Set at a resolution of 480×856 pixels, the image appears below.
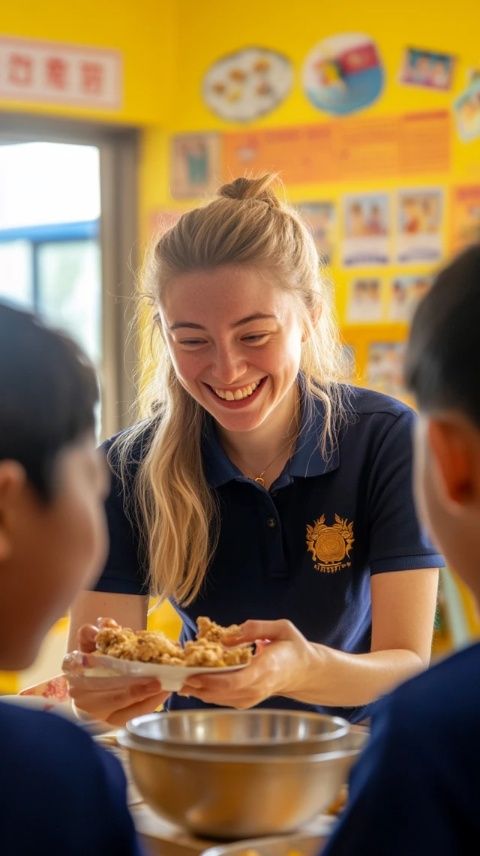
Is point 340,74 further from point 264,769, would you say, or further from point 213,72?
Answer: point 264,769

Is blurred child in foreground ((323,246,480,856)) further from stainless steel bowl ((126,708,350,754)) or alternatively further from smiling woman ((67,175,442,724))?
smiling woman ((67,175,442,724))

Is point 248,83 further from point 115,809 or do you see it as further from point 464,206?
point 115,809

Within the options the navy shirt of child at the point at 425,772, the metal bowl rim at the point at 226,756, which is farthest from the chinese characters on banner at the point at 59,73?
the navy shirt of child at the point at 425,772

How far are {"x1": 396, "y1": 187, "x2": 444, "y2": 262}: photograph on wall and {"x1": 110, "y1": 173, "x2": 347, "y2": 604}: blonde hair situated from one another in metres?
2.39

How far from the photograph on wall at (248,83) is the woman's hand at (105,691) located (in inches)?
128

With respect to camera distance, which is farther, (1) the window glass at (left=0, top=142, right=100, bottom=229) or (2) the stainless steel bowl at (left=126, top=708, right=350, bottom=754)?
(1) the window glass at (left=0, top=142, right=100, bottom=229)

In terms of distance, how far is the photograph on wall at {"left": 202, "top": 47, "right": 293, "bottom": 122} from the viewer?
15.2 ft

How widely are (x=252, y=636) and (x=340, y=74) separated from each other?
3294mm

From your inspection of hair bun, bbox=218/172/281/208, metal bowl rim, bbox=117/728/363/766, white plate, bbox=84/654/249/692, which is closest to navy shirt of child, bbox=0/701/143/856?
metal bowl rim, bbox=117/728/363/766

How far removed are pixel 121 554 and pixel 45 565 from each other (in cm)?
112

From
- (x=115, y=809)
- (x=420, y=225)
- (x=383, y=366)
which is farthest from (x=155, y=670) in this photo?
(x=420, y=225)

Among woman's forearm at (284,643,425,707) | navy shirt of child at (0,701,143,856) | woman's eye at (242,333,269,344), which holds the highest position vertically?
A: woman's eye at (242,333,269,344)

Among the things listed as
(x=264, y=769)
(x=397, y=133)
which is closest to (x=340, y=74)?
(x=397, y=133)

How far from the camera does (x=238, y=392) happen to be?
199 centimetres
